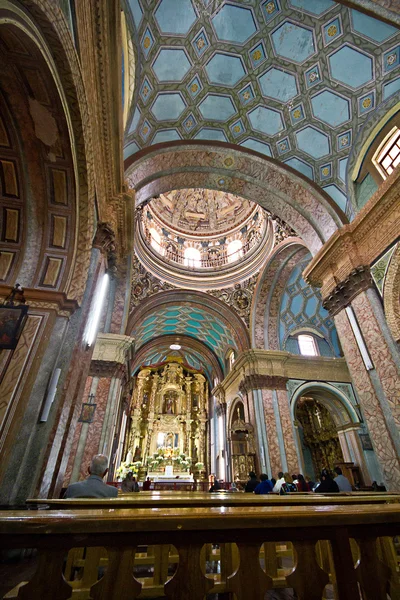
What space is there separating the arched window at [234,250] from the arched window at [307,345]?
5468 mm

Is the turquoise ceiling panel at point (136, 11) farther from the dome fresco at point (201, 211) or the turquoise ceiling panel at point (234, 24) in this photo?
the dome fresco at point (201, 211)

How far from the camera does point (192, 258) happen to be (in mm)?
15852

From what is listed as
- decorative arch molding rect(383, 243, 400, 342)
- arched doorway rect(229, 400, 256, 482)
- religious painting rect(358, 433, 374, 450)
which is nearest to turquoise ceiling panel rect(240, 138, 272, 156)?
decorative arch molding rect(383, 243, 400, 342)

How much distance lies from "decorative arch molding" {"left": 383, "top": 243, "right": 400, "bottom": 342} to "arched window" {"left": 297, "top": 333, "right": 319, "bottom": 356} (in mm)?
8249

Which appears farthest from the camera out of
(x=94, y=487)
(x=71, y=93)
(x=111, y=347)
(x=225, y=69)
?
(x=111, y=347)

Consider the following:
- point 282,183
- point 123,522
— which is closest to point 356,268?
point 282,183

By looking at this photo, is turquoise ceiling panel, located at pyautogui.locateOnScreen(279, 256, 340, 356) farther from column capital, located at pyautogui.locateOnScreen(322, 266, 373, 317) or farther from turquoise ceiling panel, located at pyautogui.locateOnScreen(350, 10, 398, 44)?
turquoise ceiling panel, located at pyautogui.locateOnScreen(350, 10, 398, 44)

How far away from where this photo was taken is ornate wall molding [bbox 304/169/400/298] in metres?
5.83

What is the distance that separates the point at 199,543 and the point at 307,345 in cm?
1418

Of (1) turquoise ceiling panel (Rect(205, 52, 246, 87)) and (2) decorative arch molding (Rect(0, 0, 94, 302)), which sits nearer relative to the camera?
(2) decorative arch molding (Rect(0, 0, 94, 302))

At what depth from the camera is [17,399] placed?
133 inches

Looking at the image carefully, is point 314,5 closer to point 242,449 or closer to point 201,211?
point 201,211

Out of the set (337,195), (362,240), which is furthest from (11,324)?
(337,195)

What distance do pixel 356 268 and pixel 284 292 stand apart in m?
6.96
